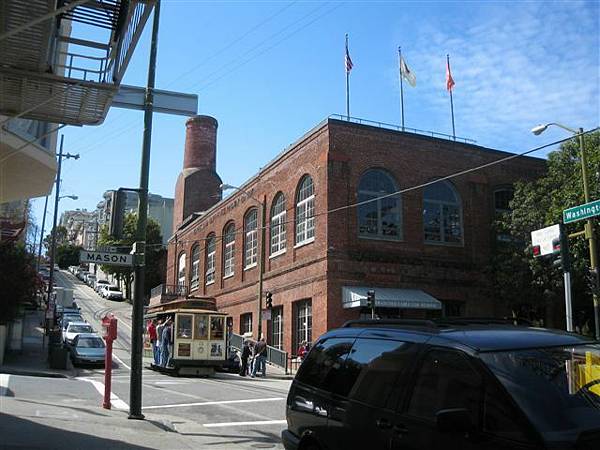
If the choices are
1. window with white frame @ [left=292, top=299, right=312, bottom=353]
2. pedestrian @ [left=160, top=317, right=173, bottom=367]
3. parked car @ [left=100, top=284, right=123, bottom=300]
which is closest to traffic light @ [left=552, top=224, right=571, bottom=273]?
pedestrian @ [left=160, top=317, right=173, bottom=367]

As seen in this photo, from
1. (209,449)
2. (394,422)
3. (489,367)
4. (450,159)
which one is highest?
(450,159)

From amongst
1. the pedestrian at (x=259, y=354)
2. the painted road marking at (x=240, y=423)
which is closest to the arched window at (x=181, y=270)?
the pedestrian at (x=259, y=354)

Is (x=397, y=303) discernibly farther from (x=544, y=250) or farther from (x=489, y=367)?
(x=489, y=367)

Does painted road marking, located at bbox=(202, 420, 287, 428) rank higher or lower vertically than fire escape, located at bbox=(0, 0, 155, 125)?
lower

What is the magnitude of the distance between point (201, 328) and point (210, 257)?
2379 centimetres

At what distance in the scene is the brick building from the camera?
94.8ft

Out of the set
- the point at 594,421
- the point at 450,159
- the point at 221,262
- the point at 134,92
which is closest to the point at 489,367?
the point at 594,421

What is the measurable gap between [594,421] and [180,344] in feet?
72.1

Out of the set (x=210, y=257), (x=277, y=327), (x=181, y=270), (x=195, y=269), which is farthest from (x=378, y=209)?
(x=181, y=270)

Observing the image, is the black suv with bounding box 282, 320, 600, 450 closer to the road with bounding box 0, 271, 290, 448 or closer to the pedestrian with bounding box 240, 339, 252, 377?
the road with bounding box 0, 271, 290, 448

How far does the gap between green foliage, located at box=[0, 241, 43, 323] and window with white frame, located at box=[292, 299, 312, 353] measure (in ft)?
41.0

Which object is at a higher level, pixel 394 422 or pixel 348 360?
pixel 348 360

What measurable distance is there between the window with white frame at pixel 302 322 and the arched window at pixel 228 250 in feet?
39.2

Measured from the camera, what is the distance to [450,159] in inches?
1261
